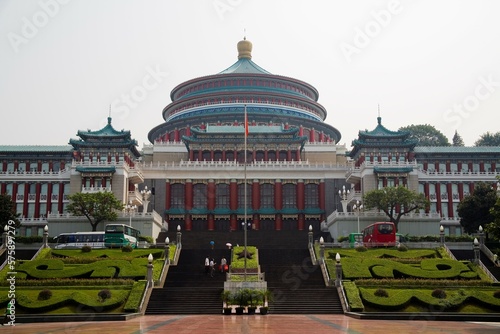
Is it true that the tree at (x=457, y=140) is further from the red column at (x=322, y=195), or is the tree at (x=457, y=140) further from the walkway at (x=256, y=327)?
the walkway at (x=256, y=327)

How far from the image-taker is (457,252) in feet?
216

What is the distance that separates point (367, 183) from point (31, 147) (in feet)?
156

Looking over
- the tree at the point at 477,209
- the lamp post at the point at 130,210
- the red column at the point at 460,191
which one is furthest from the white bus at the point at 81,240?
the red column at the point at 460,191

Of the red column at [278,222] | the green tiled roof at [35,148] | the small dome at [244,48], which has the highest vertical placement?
the small dome at [244,48]

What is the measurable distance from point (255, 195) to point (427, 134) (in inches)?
2372

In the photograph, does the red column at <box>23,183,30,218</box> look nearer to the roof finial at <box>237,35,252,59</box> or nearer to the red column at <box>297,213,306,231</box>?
the red column at <box>297,213,306,231</box>

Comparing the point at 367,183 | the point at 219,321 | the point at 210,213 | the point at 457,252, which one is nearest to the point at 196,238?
the point at 210,213

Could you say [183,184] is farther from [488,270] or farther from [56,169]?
[488,270]

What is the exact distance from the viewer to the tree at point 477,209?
7244 centimetres

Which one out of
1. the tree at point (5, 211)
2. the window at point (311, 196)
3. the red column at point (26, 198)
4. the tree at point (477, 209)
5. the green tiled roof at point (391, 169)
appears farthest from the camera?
the window at point (311, 196)

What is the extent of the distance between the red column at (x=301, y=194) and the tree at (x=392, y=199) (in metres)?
12.9

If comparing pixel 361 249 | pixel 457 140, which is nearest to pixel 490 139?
pixel 457 140

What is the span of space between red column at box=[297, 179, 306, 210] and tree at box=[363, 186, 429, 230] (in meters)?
12.9

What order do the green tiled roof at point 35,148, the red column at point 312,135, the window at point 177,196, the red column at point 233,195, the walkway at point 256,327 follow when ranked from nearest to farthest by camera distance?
the walkway at point 256,327
the red column at point 233,195
the window at point 177,196
the green tiled roof at point 35,148
the red column at point 312,135
